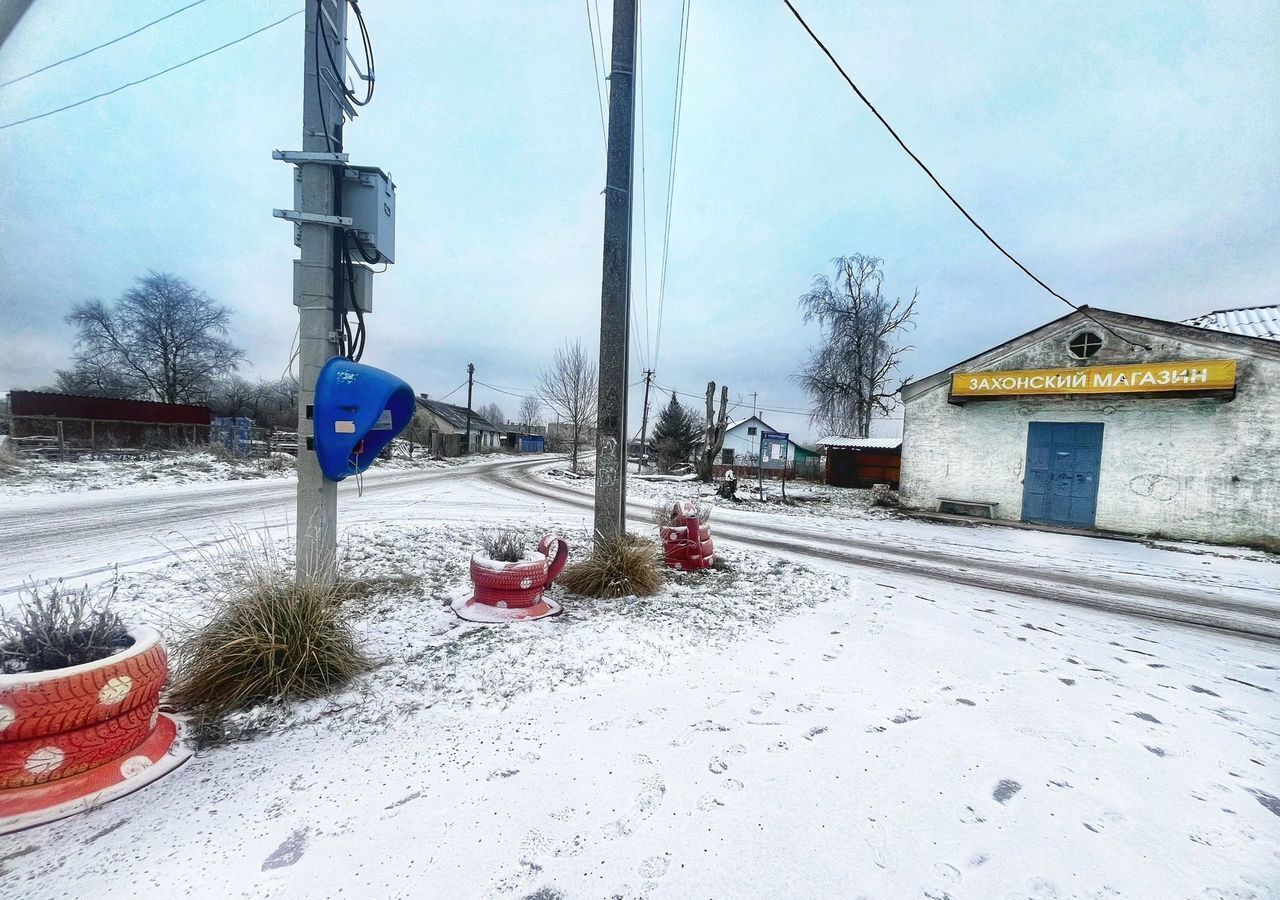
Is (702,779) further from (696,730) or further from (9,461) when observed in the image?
(9,461)

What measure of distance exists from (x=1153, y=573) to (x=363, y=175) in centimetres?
1169

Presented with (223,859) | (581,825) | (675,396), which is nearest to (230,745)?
(223,859)

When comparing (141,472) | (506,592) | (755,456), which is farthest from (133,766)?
(755,456)

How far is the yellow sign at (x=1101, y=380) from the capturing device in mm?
10758

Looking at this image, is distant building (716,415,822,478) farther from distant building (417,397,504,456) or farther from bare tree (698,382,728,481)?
distant building (417,397,504,456)

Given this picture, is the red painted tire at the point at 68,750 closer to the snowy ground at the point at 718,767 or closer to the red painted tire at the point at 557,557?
the snowy ground at the point at 718,767

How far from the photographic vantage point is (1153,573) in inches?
315

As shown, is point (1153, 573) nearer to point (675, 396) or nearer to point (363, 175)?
point (363, 175)

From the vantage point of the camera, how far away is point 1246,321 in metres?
13.9

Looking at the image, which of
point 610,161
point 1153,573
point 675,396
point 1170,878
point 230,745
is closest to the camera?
point 1170,878

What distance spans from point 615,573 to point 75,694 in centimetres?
356

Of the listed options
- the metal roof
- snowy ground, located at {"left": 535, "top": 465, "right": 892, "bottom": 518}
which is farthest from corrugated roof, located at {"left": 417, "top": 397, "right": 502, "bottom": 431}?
snowy ground, located at {"left": 535, "top": 465, "right": 892, "bottom": 518}

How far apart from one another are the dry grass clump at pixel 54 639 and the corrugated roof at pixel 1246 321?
1862cm

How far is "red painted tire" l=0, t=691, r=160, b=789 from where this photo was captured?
1.82m
